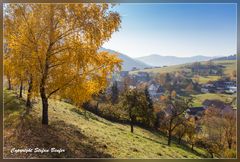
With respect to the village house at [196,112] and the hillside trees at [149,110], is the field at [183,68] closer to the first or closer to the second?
the hillside trees at [149,110]

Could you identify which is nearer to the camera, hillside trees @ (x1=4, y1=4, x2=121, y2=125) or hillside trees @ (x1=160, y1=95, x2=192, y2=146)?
hillside trees @ (x1=4, y1=4, x2=121, y2=125)

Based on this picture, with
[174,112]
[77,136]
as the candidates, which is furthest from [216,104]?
[77,136]

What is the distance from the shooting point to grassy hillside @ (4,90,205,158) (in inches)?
314

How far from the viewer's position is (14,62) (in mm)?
7879

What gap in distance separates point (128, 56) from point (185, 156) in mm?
2514

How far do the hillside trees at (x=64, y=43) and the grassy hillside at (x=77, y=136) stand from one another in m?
0.61

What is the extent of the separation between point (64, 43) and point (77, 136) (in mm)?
2078

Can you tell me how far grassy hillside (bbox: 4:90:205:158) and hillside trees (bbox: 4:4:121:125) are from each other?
609 millimetres

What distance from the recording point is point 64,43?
323 inches

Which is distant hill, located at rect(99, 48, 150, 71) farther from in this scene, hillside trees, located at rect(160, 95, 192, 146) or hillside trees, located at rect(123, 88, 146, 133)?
hillside trees, located at rect(160, 95, 192, 146)

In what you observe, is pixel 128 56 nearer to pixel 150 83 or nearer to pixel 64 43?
pixel 150 83

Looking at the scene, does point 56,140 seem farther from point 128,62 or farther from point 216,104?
point 216,104

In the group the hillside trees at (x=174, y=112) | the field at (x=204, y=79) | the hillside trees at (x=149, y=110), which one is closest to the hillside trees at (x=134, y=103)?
the hillside trees at (x=149, y=110)

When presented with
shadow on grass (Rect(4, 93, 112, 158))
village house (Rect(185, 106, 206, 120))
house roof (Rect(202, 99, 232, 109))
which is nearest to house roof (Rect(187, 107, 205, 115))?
village house (Rect(185, 106, 206, 120))
